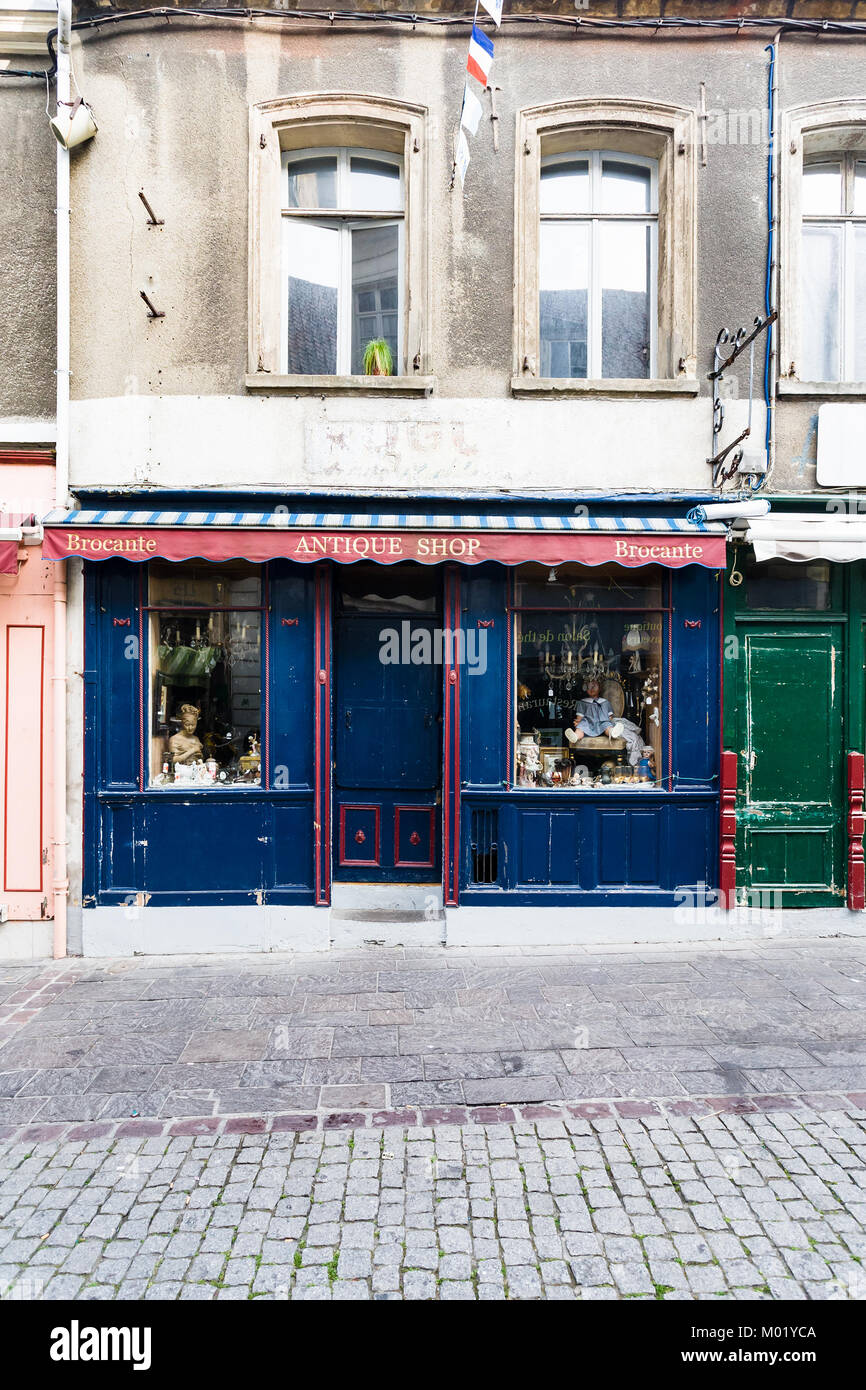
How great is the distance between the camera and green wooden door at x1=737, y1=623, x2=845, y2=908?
690cm

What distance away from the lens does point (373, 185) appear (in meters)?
7.06

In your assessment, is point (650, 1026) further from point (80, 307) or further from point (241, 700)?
point (80, 307)

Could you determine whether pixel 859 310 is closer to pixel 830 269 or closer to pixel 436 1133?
pixel 830 269

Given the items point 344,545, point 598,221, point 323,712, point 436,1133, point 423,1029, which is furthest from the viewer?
point 598,221

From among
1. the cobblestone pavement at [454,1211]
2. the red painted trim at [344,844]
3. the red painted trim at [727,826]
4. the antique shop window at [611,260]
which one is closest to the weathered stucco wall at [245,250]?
the antique shop window at [611,260]

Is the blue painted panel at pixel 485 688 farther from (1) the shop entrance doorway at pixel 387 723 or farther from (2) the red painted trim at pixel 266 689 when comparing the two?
(2) the red painted trim at pixel 266 689

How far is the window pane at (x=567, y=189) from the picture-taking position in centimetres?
705

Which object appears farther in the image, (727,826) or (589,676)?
(589,676)

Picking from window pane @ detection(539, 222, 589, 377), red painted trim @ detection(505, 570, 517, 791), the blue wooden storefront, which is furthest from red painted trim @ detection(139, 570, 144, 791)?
window pane @ detection(539, 222, 589, 377)

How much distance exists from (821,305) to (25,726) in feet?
27.5

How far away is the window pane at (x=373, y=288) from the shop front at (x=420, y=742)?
6.10 feet

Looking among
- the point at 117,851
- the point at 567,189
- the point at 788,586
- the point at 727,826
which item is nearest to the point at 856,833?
the point at 727,826
